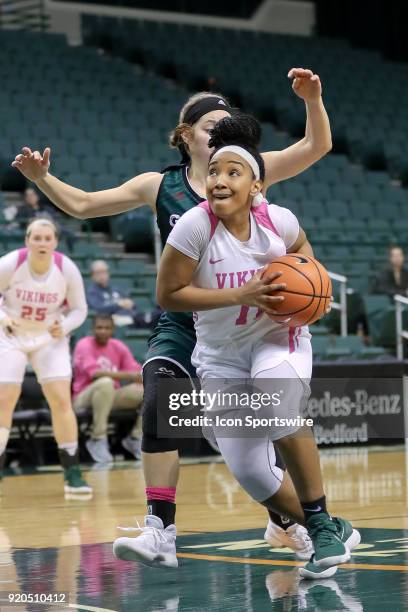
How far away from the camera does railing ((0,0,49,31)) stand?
24.3 metres

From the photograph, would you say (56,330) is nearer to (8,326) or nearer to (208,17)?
(8,326)

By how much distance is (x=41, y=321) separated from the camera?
30.1ft

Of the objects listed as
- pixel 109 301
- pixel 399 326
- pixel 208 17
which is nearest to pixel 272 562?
pixel 109 301

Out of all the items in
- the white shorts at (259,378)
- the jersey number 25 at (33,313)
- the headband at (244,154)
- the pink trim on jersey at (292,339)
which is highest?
the jersey number 25 at (33,313)

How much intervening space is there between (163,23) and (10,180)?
32.3 ft

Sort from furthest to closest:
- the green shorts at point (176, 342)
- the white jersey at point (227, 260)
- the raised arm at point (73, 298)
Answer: the raised arm at point (73, 298) → the green shorts at point (176, 342) → the white jersey at point (227, 260)

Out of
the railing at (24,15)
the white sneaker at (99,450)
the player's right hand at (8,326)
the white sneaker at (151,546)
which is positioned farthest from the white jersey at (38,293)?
the railing at (24,15)

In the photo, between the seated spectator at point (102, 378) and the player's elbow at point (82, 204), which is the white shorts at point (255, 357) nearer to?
the player's elbow at point (82, 204)

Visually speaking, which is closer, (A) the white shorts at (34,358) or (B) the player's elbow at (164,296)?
(B) the player's elbow at (164,296)

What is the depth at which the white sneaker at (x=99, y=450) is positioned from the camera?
1204cm

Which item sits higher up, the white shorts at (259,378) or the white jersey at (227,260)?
the white jersey at (227,260)

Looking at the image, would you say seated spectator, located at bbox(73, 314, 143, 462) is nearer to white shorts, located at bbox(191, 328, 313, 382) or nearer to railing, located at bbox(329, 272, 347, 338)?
railing, located at bbox(329, 272, 347, 338)

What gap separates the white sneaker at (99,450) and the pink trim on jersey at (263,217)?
735 cm

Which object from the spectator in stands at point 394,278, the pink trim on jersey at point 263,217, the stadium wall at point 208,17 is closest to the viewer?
the pink trim on jersey at point 263,217
